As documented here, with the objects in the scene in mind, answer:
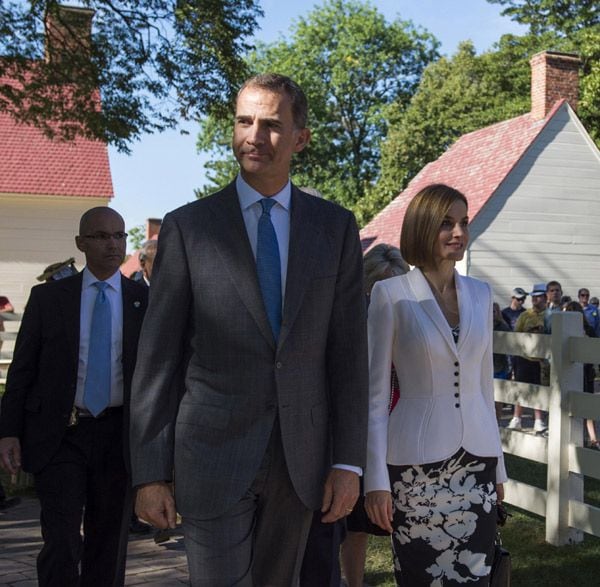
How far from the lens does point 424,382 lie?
3857 millimetres

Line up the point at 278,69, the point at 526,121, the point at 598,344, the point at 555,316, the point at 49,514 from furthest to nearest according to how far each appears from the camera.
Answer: the point at 278,69, the point at 526,121, the point at 555,316, the point at 598,344, the point at 49,514

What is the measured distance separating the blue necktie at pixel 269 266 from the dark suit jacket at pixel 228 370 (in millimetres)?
41

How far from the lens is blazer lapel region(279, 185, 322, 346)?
124 inches

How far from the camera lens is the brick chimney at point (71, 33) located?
51.3 ft

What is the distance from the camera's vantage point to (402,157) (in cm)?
4709

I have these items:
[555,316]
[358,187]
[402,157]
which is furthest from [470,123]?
[555,316]

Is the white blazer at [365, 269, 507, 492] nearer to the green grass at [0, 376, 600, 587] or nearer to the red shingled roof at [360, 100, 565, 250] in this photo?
the green grass at [0, 376, 600, 587]

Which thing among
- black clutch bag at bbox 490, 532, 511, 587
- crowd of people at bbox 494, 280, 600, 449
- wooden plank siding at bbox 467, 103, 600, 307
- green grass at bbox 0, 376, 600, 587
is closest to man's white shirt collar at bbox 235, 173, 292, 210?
black clutch bag at bbox 490, 532, 511, 587

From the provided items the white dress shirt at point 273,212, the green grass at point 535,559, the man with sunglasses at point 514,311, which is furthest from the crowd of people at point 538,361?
the white dress shirt at point 273,212

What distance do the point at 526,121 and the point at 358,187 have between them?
2434 centimetres

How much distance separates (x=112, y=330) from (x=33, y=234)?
31840 millimetres

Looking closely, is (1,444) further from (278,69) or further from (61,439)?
(278,69)

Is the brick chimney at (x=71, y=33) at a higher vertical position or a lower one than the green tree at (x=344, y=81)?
lower

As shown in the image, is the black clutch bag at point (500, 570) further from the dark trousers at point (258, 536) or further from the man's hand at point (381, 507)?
the dark trousers at point (258, 536)
